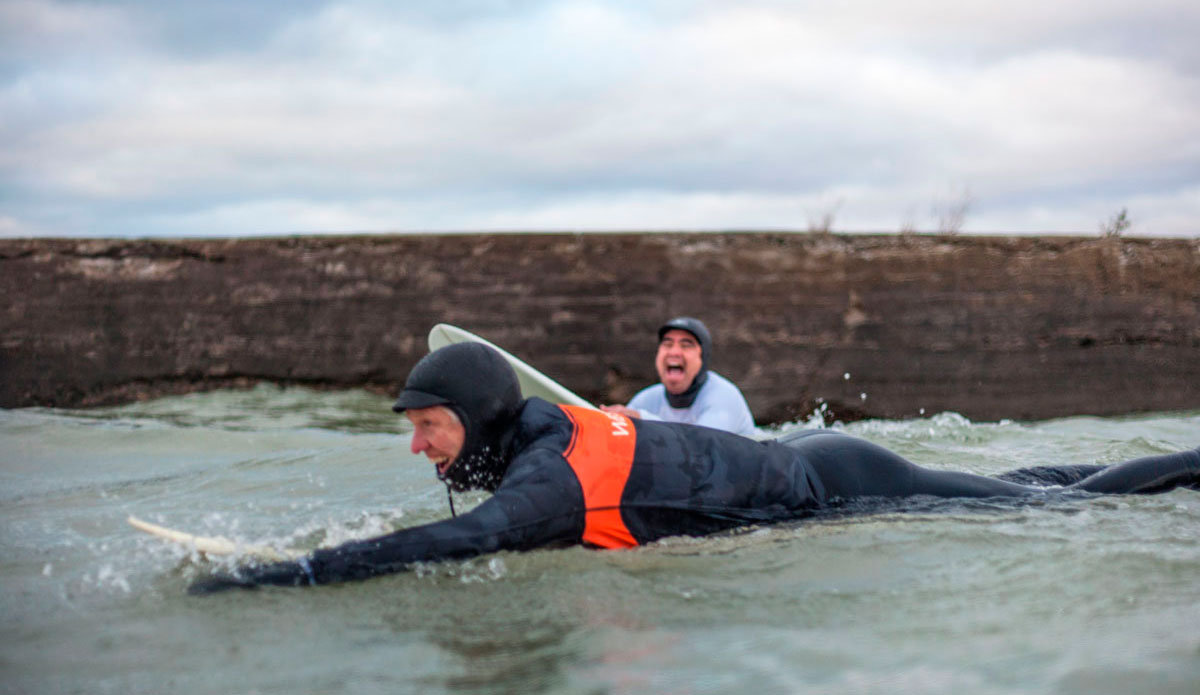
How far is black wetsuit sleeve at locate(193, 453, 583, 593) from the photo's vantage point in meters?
3.35

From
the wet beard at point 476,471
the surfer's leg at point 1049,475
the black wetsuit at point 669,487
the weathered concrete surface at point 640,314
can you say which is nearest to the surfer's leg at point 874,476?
the black wetsuit at point 669,487

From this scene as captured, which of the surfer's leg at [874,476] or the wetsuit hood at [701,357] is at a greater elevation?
the wetsuit hood at [701,357]

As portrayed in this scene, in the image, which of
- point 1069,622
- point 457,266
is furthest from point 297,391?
point 1069,622

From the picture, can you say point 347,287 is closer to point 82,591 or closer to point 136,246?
point 136,246

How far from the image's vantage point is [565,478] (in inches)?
142

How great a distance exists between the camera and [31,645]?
3.10 metres

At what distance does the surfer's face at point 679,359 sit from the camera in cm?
715

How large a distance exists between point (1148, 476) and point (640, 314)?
526 cm

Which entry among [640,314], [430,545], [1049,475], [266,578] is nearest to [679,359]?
[640,314]

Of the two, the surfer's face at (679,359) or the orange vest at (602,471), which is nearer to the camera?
the orange vest at (602,471)

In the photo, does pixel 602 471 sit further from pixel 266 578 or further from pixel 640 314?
pixel 640 314

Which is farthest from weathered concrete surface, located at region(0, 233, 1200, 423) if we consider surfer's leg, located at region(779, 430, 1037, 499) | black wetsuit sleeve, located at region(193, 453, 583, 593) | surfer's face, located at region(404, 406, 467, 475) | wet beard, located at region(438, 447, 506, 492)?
black wetsuit sleeve, located at region(193, 453, 583, 593)

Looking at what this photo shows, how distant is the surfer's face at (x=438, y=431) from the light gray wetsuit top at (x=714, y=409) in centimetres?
311

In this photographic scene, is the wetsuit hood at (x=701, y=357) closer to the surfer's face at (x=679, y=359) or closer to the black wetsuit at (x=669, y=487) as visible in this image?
the surfer's face at (x=679, y=359)
